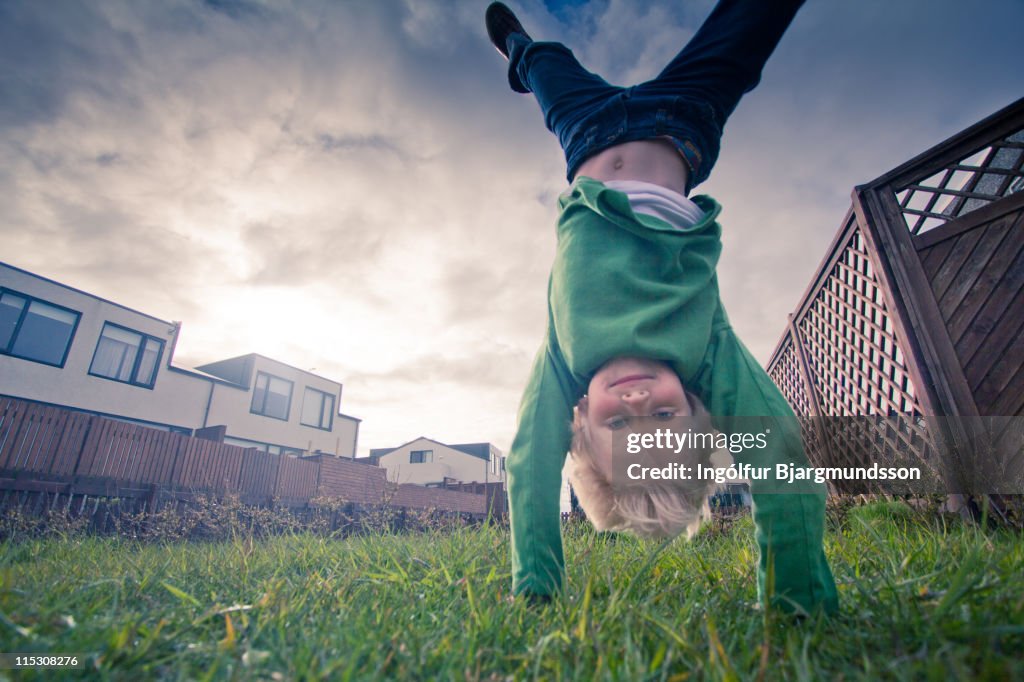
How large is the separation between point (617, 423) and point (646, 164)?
84 cm

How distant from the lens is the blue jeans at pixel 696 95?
4.78 ft

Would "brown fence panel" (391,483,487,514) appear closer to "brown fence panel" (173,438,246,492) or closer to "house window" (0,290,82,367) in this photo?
"brown fence panel" (173,438,246,492)

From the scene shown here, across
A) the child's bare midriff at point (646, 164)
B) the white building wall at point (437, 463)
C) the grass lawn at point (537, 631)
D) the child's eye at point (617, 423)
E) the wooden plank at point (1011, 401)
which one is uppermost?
the white building wall at point (437, 463)

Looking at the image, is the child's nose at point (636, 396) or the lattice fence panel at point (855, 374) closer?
the child's nose at point (636, 396)

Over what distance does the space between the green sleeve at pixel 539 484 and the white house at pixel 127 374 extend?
1764cm

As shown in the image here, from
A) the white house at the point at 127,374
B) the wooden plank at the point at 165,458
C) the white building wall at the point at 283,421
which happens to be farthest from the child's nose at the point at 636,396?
the white building wall at the point at 283,421

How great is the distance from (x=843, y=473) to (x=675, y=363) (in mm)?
5558

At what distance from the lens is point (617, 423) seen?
1106mm

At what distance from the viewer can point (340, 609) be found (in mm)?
1183

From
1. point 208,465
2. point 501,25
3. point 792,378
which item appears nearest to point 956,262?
point 792,378

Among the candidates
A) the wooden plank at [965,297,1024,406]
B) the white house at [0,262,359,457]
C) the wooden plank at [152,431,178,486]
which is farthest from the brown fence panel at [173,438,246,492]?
the wooden plank at [965,297,1024,406]

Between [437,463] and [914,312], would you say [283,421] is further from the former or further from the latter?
[914,312]

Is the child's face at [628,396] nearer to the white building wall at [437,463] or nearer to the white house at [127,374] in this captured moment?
the white house at [127,374]

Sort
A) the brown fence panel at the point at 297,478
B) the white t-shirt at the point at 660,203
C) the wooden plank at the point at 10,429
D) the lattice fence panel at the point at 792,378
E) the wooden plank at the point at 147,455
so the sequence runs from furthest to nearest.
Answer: the brown fence panel at the point at 297,478 < the wooden plank at the point at 147,455 < the wooden plank at the point at 10,429 < the lattice fence panel at the point at 792,378 < the white t-shirt at the point at 660,203
